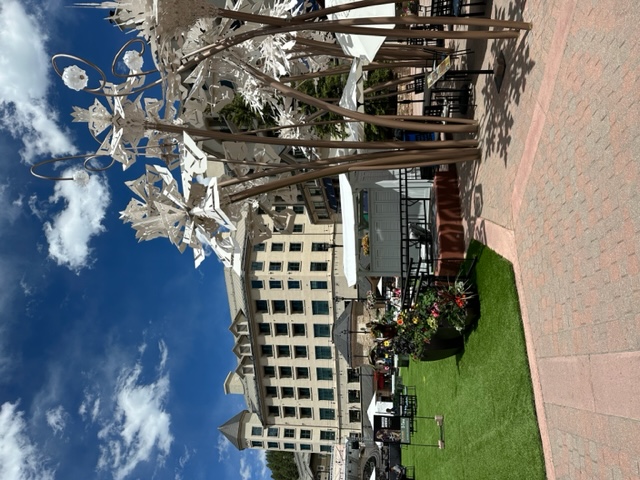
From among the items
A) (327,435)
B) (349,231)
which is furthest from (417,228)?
(327,435)

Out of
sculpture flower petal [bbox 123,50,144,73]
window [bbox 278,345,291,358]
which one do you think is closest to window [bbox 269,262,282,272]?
window [bbox 278,345,291,358]

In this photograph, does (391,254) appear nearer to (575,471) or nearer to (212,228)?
(212,228)

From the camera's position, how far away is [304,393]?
4041cm

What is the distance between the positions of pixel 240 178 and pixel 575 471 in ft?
23.4

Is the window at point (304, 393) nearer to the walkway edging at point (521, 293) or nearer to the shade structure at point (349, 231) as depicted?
the shade structure at point (349, 231)

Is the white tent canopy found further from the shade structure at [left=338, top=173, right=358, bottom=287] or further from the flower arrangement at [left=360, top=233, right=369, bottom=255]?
the flower arrangement at [left=360, top=233, right=369, bottom=255]

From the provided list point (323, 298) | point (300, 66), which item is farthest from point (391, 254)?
point (323, 298)

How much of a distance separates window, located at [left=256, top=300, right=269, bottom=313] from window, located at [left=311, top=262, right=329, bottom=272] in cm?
503

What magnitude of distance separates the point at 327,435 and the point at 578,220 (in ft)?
125

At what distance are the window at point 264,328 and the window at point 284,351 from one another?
5.35 ft

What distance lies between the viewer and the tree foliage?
63531 millimetres

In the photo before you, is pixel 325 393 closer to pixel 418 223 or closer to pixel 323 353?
pixel 323 353

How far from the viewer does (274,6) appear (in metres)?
8.88

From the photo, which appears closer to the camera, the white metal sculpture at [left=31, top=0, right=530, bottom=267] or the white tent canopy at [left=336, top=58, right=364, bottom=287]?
the white metal sculpture at [left=31, top=0, right=530, bottom=267]
